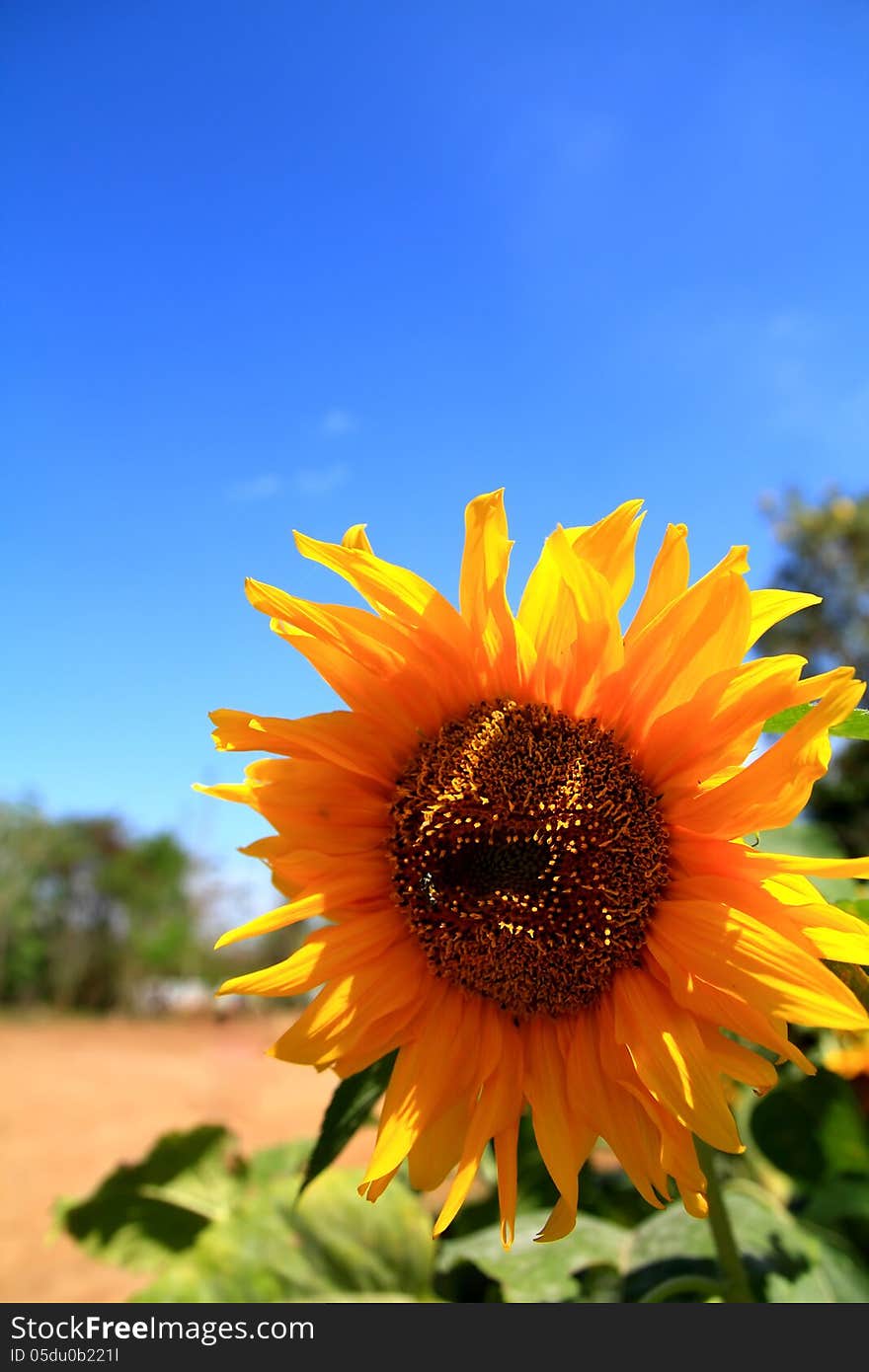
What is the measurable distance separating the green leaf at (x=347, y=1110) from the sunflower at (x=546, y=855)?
0.10 ft

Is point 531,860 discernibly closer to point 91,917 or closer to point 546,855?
point 546,855

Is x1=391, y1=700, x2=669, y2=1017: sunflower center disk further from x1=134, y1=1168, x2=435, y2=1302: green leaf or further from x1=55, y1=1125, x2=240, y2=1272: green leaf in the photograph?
x1=55, y1=1125, x2=240, y2=1272: green leaf

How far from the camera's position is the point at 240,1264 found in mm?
1902

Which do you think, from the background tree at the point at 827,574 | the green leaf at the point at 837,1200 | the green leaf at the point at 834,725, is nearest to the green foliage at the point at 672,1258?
the green leaf at the point at 837,1200

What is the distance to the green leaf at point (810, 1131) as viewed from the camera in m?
1.91

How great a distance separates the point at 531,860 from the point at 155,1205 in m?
1.76

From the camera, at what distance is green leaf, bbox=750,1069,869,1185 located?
1908 mm

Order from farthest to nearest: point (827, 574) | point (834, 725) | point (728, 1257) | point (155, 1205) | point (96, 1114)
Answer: point (827, 574) → point (96, 1114) → point (155, 1205) → point (728, 1257) → point (834, 725)

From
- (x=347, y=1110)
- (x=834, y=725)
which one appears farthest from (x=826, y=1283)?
(x=834, y=725)

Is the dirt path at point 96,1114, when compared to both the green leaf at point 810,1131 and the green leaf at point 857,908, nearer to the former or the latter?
the green leaf at point 810,1131

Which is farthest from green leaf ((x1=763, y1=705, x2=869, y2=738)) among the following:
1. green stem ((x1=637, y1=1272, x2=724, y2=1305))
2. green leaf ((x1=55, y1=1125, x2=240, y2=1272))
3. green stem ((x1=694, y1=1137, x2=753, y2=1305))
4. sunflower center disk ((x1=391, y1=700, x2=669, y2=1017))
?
green leaf ((x1=55, y1=1125, x2=240, y2=1272))

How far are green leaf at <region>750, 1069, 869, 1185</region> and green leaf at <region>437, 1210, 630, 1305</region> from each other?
42 cm

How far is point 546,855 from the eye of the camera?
124cm

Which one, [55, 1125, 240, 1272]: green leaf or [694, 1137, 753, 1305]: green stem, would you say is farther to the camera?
[55, 1125, 240, 1272]: green leaf
